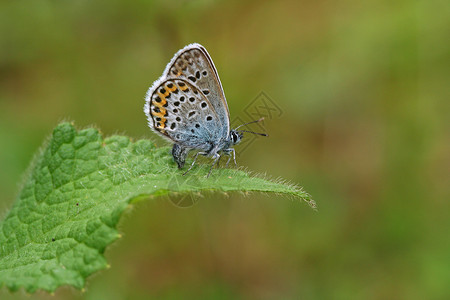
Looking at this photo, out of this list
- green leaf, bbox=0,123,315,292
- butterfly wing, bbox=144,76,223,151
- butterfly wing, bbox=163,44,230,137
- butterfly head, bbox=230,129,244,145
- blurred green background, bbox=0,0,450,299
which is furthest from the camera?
blurred green background, bbox=0,0,450,299

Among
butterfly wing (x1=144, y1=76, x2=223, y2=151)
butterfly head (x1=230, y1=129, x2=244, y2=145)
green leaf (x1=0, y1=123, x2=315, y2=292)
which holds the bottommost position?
green leaf (x1=0, y1=123, x2=315, y2=292)

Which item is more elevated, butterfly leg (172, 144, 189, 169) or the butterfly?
the butterfly

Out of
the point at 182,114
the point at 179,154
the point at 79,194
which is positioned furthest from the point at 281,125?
the point at 79,194

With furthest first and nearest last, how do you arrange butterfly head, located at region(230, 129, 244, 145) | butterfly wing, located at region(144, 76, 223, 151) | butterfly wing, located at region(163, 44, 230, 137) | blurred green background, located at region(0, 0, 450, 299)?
blurred green background, located at region(0, 0, 450, 299) < butterfly head, located at region(230, 129, 244, 145) < butterfly wing, located at region(144, 76, 223, 151) < butterfly wing, located at region(163, 44, 230, 137)

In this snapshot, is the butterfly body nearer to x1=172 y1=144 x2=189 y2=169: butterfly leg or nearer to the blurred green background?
x1=172 y1=144 x2=189 y2=169: butterfly leg

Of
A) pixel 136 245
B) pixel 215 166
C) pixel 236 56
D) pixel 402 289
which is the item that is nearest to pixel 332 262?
pixel 402 289

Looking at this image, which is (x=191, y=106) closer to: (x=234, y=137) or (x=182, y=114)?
(x=182, y=114)

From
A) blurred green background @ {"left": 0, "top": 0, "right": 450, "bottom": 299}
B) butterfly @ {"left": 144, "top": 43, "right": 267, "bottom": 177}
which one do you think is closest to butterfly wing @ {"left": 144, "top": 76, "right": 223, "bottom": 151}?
butterfly @ {"left": 144, "top": 43, "right": 267, "bottom": 177}
